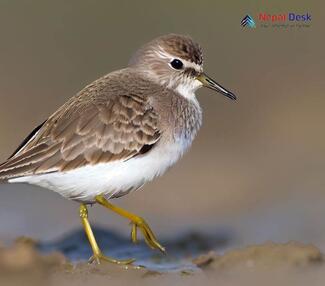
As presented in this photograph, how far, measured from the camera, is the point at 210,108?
12.8 meters

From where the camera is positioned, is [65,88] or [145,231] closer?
[145,231]

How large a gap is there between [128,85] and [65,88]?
522 cm

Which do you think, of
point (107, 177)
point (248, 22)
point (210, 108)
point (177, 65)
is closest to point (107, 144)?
point (107, 177)

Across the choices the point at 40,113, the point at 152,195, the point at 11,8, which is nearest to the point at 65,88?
the point at 40,113

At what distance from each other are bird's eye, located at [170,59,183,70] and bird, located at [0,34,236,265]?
280 mm

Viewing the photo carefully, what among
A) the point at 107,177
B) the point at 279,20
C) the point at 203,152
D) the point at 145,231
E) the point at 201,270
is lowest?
the point at 201,270

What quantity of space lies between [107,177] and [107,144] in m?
0.28

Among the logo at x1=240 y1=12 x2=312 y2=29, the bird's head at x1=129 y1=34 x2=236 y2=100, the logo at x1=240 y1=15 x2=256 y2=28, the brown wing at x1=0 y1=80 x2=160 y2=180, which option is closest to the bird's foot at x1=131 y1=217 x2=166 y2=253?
the brown wing at x1=0 y1=80 x2=160 y2=180

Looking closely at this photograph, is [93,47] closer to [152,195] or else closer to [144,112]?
[152,195]

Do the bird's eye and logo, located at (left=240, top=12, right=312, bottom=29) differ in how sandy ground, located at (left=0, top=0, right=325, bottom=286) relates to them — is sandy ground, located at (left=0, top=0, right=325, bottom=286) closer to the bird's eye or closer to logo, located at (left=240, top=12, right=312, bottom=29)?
logo, located at (left=240, top=12, right=312, bottom=29)

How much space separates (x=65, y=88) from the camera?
13.3 meters

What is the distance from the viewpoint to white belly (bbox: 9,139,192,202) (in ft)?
24.9

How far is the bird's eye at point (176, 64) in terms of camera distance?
8.48 m

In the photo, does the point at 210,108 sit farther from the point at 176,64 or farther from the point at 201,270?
the point at 201,270
